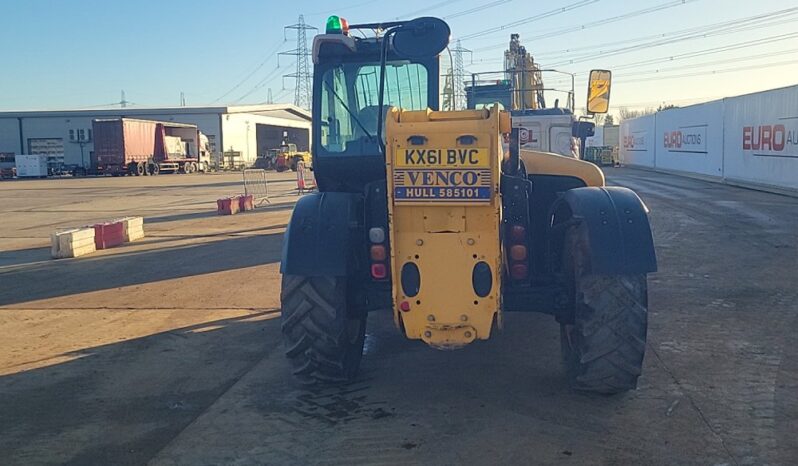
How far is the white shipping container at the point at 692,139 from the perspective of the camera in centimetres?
3222

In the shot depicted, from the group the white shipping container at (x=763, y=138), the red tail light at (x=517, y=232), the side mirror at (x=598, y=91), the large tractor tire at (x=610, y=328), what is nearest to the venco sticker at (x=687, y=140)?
the white shipping container at (x=763, y=138)

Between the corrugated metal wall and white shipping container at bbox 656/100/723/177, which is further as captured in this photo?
white shipping container at bbox 656/100/723/177

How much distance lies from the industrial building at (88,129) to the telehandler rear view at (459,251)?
5806 cm

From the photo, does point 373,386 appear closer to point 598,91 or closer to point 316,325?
point 316,325

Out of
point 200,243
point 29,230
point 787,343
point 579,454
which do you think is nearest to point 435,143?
point 579,454

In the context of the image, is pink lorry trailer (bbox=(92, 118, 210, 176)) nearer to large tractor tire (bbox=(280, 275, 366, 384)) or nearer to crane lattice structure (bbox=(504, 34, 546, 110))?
crane lattice structure (bbox=(504, 34, 546, 110))

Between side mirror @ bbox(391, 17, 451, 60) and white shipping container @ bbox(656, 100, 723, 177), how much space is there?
29.2 metres

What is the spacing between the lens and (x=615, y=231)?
17.2ft

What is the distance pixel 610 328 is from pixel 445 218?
55.4 inches

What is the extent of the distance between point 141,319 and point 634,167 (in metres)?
44.1

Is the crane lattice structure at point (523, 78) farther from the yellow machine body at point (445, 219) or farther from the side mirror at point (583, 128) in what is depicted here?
the yellow machine body at point (445, 219)

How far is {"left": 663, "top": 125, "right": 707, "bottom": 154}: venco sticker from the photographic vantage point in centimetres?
3450

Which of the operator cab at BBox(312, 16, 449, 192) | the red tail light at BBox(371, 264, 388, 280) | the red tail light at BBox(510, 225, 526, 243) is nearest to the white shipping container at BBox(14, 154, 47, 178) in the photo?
the operator cab at BBox(312, 16, 449, 192)

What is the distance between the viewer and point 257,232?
16.6 metres
